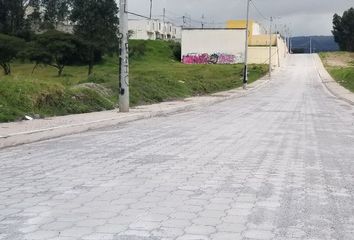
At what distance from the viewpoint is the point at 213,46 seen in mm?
104688

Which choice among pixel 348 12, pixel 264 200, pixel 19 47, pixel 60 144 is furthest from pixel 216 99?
pixel 348 12

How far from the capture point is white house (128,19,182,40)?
13338cm

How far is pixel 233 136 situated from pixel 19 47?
205 feet

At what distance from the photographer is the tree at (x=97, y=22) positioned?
269 ft

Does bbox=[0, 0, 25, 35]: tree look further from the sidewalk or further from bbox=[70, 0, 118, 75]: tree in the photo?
the sidewalk

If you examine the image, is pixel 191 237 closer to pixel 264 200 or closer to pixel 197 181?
pixel 264 200

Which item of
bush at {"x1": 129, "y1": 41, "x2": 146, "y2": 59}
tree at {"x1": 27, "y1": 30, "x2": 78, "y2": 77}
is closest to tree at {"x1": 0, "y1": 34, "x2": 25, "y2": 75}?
tree at {"x1": 27, "y1": 30, "x2": 78, "y2": 77}

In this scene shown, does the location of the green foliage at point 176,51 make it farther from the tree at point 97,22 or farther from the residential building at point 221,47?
the tree at point 97,22

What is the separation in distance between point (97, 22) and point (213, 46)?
1092 inches

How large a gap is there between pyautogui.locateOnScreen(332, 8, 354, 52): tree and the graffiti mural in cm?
4741

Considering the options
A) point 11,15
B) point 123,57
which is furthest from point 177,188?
point 11,15

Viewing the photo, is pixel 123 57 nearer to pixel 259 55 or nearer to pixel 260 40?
pixel 259 55

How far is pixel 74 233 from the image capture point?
5309mm

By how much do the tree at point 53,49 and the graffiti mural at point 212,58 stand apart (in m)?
34.1
